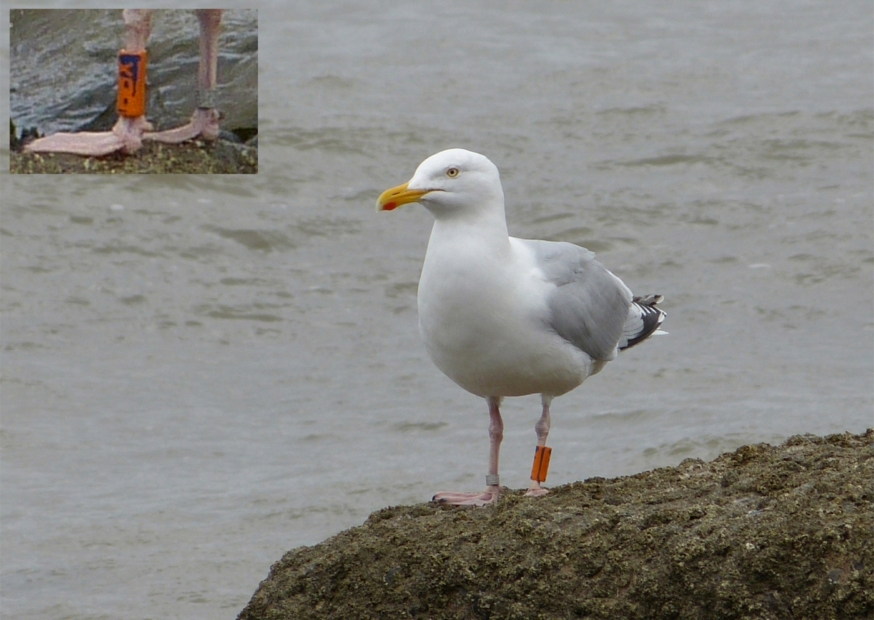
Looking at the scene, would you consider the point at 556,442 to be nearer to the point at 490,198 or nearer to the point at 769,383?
the point at 769,383

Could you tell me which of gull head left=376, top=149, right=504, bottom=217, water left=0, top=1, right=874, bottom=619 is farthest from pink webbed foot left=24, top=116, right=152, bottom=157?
gull head left=376, top=149, right=504, bottom=217

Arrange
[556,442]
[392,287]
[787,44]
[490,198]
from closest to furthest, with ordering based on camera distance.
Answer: [490,198] < [556,442] < [392,287] < [787,44]

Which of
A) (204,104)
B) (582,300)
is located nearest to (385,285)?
(204,104)

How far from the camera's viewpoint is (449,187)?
5227mm

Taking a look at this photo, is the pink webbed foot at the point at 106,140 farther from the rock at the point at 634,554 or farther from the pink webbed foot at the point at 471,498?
the rock at the point at 634,554

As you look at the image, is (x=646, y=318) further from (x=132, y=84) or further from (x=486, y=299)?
(x=132, y=84)

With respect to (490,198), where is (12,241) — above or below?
below

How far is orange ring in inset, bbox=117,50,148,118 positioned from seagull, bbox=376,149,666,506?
186 inches

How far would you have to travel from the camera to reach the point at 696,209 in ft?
42.6

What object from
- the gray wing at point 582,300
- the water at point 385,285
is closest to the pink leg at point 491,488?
the gray wing at point 582,300

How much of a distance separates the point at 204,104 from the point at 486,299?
4.94m

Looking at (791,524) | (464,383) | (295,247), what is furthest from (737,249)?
(791,524)

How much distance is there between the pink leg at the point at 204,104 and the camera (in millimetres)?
9438

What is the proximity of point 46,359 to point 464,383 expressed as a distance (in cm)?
605
